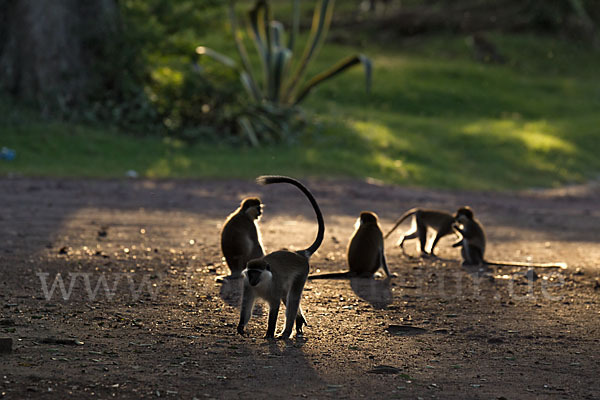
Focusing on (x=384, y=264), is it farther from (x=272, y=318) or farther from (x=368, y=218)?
(x=272, y=318)

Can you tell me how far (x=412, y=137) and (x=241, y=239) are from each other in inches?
608

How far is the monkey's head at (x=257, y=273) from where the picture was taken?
5805 millimetres

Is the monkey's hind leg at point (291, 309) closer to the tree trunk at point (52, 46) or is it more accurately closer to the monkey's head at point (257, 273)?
the monkey's head at point (257, 273)

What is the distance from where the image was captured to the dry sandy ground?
5.16 m

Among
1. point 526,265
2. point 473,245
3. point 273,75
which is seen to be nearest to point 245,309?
point 473,245

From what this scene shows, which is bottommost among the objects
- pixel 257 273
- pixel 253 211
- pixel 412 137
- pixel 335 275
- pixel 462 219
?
pixel 335 275

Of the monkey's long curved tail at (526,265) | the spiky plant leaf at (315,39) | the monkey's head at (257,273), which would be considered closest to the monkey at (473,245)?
the monkey's long curved tail at (526,265)

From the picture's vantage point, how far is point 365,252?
27.4ft

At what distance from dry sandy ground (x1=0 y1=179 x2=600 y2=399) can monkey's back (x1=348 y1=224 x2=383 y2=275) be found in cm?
15

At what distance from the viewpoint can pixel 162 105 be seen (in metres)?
20.2

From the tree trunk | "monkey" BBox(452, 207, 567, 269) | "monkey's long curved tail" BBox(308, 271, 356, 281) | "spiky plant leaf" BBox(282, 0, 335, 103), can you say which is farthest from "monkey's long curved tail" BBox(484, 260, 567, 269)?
the tree trunk

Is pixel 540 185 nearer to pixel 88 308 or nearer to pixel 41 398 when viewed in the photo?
pixel 88 308

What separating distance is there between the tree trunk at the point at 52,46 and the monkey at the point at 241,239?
12.2 metres

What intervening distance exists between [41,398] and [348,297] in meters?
3.51
